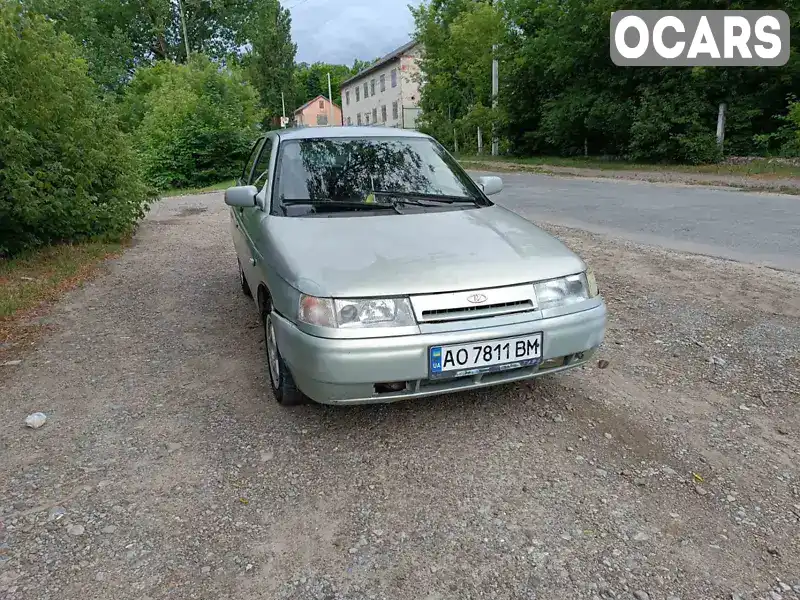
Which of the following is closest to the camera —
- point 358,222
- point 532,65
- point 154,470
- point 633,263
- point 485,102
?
point 154,470

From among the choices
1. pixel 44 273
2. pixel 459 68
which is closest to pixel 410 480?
pixel 44 273

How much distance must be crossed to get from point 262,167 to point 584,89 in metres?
23.3

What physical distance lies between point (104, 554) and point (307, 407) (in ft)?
4.49

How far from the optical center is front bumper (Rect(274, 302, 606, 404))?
110 inches

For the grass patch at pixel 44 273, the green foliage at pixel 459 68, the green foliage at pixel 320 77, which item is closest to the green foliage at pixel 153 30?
the green foliage at pixel 459 68

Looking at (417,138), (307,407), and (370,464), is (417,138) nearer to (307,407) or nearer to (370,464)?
(307,407)

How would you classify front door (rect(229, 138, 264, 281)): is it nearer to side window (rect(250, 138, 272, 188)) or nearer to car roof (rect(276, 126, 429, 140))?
side window (rect(250, 138, 272, 188))

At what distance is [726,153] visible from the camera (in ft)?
66.4

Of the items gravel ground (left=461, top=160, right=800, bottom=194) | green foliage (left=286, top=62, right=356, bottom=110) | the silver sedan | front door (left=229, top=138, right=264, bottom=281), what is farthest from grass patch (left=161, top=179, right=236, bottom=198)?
green foliage (left=286, top=62, right=356, bottom=110)

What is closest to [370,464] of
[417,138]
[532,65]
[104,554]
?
[104,554]

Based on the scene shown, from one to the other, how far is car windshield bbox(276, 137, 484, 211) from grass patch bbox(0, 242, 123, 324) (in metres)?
3.04

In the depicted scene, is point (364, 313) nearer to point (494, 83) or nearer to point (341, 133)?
point (341, 133)

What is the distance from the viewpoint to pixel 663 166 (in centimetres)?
2083

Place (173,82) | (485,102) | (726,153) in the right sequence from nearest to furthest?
(726,153), (173,82), (485,102)
